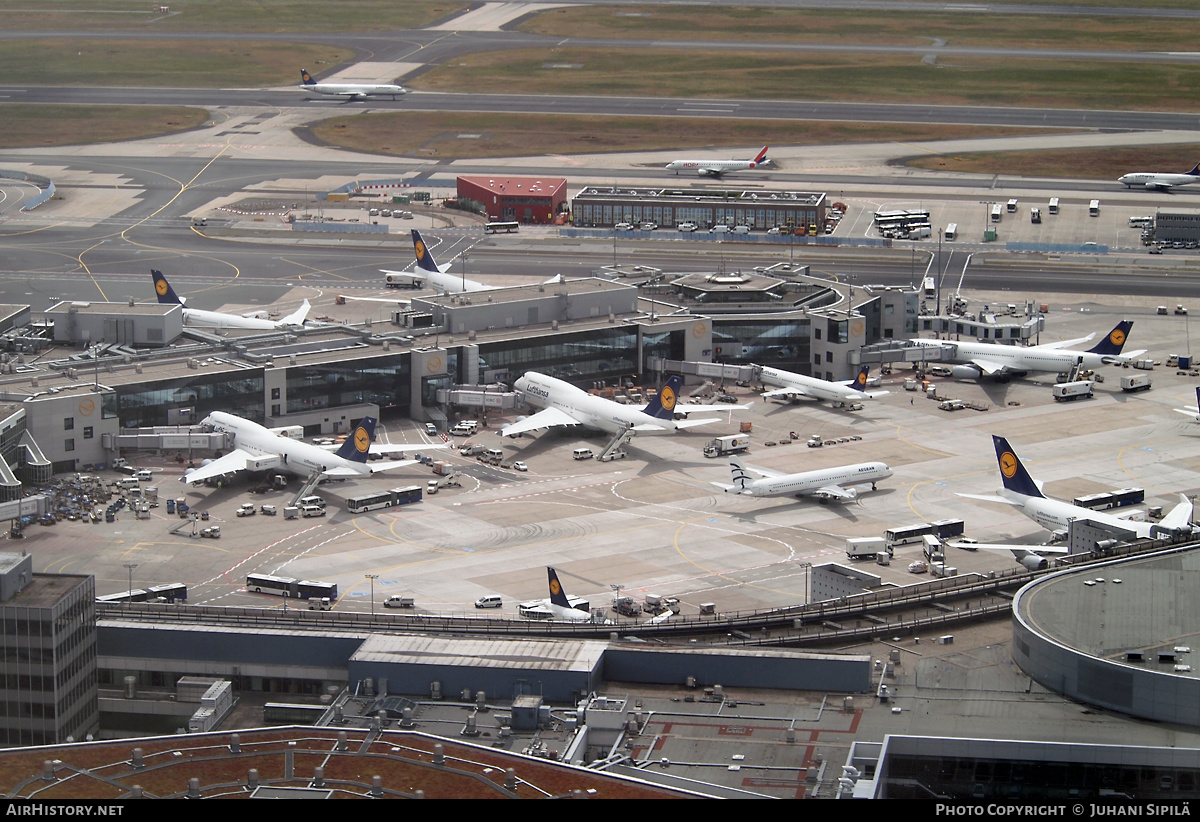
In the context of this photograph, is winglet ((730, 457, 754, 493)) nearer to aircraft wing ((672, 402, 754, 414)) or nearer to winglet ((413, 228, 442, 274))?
aircraft wing ((672, 402, 754, 414))

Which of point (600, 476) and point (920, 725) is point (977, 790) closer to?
point (920, 725)

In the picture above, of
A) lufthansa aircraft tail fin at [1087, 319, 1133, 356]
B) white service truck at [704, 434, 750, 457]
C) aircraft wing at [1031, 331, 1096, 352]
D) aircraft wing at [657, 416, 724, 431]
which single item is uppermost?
lufthansa aircraft tail fin at [1087, 319, 1133, 356]

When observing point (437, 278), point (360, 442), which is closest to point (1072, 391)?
point (360, 442)

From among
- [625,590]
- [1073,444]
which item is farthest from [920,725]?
[1073,444]

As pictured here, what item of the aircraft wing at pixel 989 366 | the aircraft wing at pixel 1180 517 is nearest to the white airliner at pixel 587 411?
the aircraft wing at pixel 989 366

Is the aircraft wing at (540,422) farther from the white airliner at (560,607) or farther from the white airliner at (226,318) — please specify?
the white airliner at (560,607)

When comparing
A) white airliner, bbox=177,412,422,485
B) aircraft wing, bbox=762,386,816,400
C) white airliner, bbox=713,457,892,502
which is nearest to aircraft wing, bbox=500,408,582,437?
white airliner, bbox=177,412,422,485

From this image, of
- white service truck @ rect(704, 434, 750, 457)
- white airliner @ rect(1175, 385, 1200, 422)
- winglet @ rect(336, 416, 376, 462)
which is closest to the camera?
winglet @ rect(336, 416, 376, 462)
